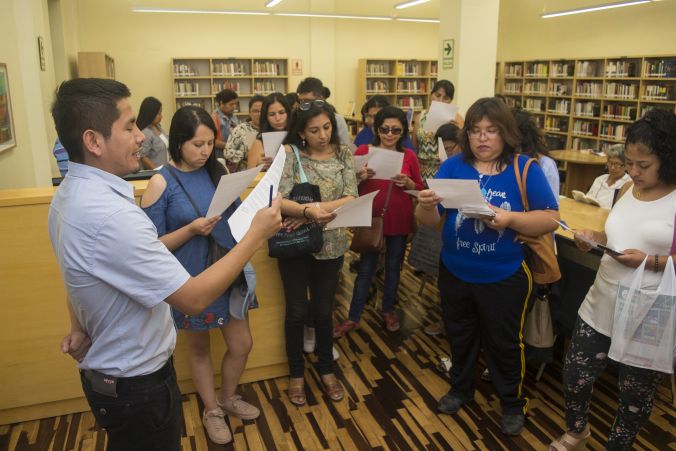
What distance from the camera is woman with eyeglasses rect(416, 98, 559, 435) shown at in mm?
2322

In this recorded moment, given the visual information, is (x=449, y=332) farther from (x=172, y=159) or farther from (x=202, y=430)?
(x=172, y=159)

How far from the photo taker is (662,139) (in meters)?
1.94

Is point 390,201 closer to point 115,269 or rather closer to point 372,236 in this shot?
point 372,236

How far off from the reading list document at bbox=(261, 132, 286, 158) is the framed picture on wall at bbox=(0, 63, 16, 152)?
222 centimetres

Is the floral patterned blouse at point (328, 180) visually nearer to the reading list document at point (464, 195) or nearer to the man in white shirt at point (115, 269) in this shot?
the reading list document at point (464, 195)

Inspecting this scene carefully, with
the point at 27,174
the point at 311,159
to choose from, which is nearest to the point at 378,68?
the point at 27,174

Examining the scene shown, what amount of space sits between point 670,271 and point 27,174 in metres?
4.82

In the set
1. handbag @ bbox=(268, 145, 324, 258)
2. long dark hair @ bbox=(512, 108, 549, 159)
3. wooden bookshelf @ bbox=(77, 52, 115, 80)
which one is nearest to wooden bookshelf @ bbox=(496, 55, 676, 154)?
long dark hair @ bbox=(512, 108, 549, 159)

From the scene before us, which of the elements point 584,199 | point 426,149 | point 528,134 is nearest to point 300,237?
point 528,134

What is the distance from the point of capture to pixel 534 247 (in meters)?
2.42

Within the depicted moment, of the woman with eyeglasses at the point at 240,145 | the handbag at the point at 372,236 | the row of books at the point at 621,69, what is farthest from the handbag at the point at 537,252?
the row of books at the point at 621,69

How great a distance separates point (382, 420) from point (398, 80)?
31.9 ft

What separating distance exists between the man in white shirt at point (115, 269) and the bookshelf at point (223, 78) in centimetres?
920

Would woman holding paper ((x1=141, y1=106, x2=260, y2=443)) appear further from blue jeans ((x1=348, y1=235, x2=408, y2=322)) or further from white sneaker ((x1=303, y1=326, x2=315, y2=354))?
blue jeans ((x1=348, y1=235, x2=408, y2=322))
